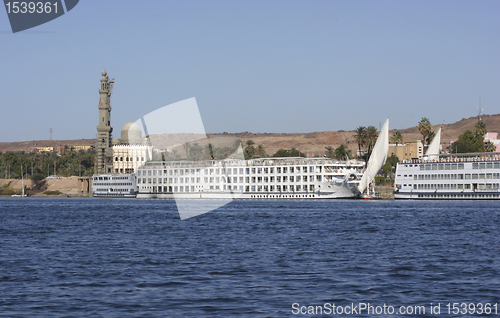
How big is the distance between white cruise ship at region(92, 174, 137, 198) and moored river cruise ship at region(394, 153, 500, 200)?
56.0 metres

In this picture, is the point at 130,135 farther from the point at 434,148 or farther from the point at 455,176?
the point at 455,176

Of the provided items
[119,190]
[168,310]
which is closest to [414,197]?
[119,190]

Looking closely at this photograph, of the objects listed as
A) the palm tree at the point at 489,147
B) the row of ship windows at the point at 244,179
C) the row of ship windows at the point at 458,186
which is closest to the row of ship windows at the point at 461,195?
the row of ship windows at the point at 458,186

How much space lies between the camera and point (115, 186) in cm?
12912

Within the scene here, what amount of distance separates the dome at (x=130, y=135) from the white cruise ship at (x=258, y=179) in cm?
4421

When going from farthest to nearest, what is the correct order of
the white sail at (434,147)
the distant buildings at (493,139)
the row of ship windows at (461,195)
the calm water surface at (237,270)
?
the distant buildings at (493,139)
the white sail at (434,147)
the row of ship windows at (461,195)
the calm water surface at (237,270)

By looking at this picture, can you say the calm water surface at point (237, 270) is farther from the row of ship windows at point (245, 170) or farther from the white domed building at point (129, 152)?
the white domed building at point (129, 152)

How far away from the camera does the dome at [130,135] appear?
159 meters

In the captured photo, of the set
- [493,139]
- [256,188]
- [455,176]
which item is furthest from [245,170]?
[493,139]

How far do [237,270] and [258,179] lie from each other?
79.8 meters

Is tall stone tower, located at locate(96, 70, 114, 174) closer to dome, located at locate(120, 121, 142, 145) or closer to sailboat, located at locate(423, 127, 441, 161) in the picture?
dome, located at locate(120, 121, 142, 145)

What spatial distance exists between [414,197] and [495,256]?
2646 inches

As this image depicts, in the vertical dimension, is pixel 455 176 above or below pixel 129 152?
below

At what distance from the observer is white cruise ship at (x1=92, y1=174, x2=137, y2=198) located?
125375mm
